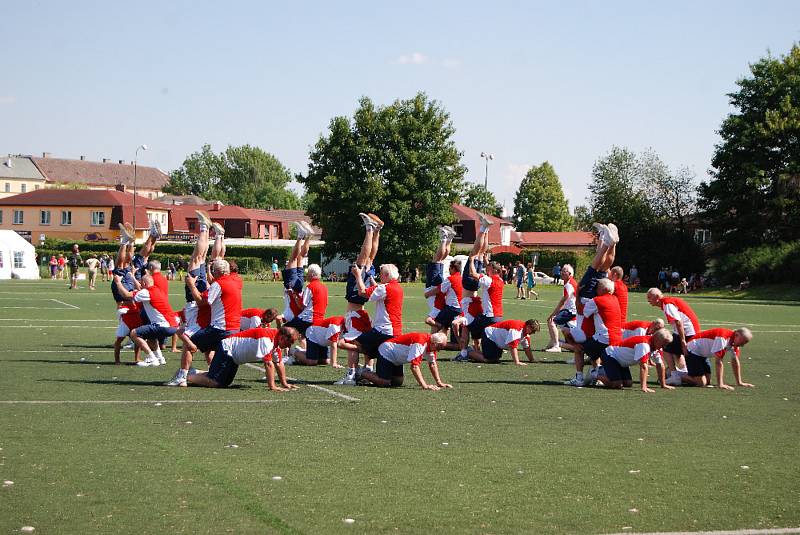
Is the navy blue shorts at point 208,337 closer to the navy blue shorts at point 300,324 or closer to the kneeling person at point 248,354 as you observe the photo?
the kneeling person at point 248,354

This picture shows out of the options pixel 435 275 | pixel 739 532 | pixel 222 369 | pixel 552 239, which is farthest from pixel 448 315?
pixel 552 239

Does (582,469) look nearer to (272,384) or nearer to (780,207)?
(272,384)

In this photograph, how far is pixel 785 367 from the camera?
2002cm

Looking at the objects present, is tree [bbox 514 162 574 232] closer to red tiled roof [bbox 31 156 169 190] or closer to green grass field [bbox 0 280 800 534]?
red tiled roof [bbox 31 156 169 190]

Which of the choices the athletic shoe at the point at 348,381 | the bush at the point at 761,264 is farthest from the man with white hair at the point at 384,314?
the bush at the point at 761,264

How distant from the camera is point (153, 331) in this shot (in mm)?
17812

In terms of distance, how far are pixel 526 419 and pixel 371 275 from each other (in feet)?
18.9

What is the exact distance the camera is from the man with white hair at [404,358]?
15.0 meters

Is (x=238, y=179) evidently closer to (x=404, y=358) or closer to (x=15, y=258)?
(x=15, y=258)

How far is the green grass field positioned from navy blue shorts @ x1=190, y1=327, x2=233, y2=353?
75 cm

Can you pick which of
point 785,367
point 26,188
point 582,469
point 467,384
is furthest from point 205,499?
point 26,188

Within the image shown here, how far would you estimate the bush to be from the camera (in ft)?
205

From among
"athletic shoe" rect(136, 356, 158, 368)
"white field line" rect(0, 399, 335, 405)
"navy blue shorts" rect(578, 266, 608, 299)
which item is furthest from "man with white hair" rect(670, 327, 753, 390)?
"athletic shoe" rect(136, 356, 158, 368)

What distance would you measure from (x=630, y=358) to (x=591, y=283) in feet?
7.98
